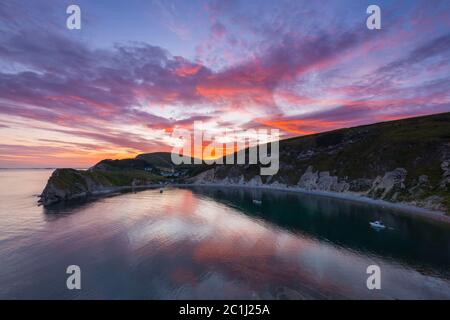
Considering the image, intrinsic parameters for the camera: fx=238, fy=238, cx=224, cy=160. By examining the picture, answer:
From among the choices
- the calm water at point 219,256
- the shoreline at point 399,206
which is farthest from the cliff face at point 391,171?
the calm water at point 219,256

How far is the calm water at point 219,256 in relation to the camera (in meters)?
43.1

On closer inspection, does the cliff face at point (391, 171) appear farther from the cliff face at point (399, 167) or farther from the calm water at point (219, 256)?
the calm water at point (219, 256)

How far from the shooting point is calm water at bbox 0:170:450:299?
141 ft

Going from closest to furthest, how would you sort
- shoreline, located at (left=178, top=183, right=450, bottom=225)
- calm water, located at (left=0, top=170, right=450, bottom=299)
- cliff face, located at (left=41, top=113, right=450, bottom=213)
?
calm water, located at (left=0, top=170, right=450, bottom=299) → shoreline, located at (left=178, top=183, right=450, bottom=225) → cliff face, located at (left=41, top=113, right=450, bottom=213)

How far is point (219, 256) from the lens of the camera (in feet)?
198

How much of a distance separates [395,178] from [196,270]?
5252 inches

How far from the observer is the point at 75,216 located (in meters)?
105

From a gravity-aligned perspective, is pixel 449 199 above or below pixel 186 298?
above

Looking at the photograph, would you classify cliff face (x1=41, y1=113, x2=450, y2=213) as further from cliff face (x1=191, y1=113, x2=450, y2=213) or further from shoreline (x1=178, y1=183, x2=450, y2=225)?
shoreline (x1=178, y1=183, x2=450, y2=225)

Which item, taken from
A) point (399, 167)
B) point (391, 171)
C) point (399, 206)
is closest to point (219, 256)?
point (399, 206)

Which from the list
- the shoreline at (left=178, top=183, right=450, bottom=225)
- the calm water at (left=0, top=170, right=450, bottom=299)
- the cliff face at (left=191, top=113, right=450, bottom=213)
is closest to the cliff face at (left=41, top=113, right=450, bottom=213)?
the cliff face at (left=191, top=113, right=450, bottom=213)

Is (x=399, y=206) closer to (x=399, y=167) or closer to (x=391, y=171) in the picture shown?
(x=391, y=171)
